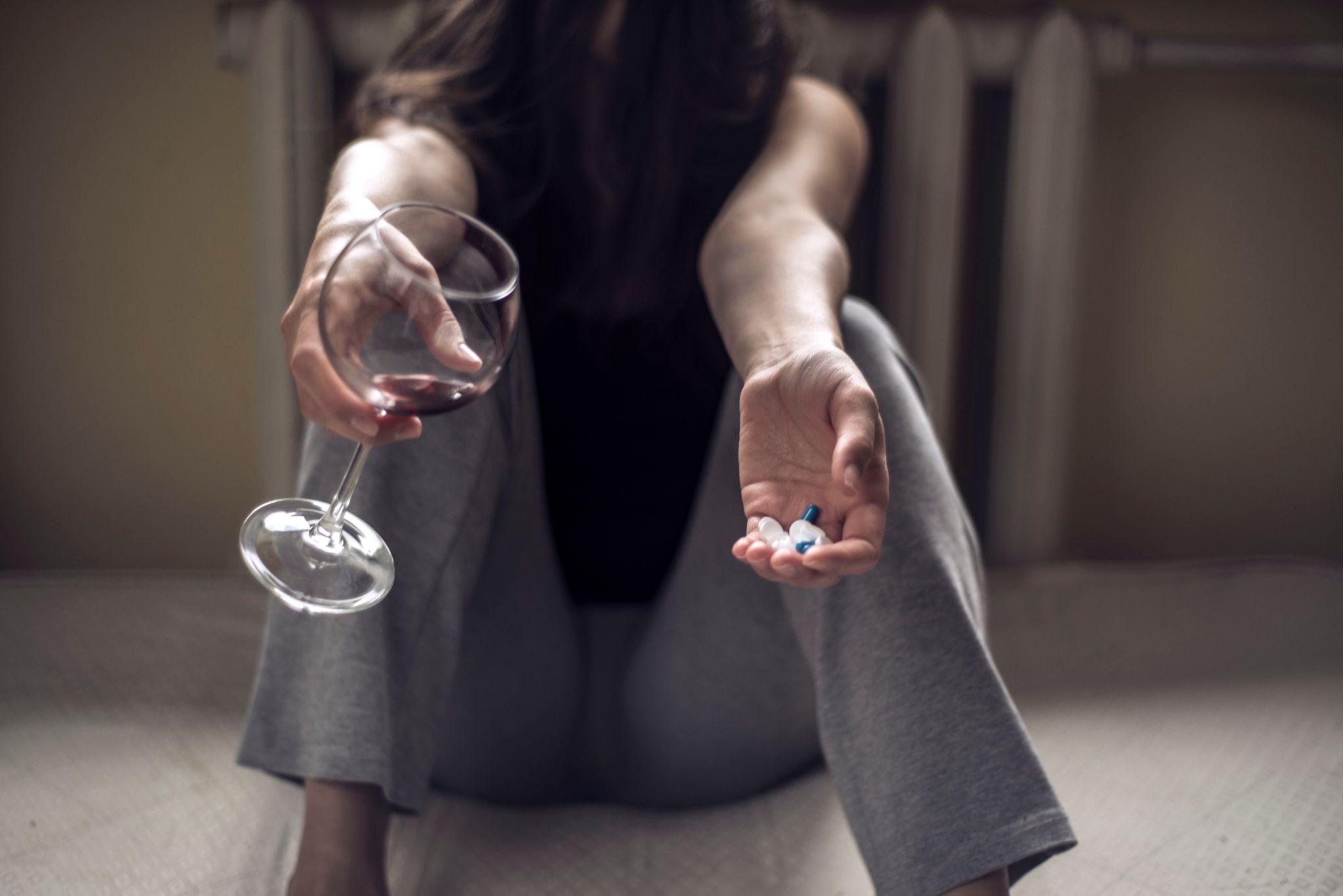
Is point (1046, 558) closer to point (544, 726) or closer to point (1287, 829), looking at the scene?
point (1287, 829)

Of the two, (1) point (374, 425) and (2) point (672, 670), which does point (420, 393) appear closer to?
(1) point (374, 425)

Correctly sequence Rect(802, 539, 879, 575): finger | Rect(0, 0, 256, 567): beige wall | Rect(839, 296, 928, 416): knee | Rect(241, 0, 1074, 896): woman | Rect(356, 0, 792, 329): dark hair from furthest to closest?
Rect(0, 0, 256, 567): beige wall < Rect(356, 0, 792, 329): dark hair < Rect(839, 296, 928, 416): knee < Rect(241, 0, 1074, 896): woman < Rect(802, 539, 879, 575): finger

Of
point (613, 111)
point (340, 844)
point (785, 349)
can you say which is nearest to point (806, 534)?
point (785, 349)

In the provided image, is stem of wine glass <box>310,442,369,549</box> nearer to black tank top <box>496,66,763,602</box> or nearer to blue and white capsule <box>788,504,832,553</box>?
blue and white capsule <box>788,504,832,553</box>

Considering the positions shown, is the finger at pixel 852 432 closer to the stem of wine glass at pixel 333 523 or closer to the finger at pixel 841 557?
the finger at pixel 841 557

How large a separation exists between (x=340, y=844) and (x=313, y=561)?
20 cm

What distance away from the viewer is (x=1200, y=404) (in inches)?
57.4

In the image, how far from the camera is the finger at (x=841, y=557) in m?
0.41

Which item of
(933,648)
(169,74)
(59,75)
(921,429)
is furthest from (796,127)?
(59,75)

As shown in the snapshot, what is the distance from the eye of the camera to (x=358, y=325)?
43 centimetres

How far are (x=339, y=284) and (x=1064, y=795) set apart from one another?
0.66 metres

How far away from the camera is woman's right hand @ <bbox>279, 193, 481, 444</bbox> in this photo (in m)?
0.42

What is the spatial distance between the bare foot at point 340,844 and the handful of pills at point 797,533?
32 centimetres

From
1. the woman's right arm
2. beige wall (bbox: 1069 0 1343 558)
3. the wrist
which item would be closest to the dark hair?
the woman's right arm
